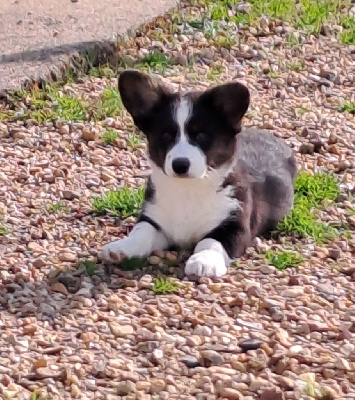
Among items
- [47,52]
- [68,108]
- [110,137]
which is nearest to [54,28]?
[47,52]

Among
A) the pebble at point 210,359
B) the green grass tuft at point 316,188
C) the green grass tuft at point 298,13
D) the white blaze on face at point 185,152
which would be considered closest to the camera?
the pebble at point 210,359

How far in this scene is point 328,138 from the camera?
7242mm

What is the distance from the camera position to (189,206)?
5.56 meters

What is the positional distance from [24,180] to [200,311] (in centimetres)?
212

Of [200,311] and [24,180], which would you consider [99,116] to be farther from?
[200,311]

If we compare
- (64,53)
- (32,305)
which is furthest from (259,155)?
(64,53)

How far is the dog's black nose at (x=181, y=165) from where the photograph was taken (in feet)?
17.0

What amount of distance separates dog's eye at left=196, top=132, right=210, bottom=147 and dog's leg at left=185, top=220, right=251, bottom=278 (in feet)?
1.55

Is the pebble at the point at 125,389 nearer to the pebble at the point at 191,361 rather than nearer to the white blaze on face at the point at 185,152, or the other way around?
the pebble at the point at 191,361

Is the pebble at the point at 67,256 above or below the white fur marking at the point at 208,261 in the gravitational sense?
below

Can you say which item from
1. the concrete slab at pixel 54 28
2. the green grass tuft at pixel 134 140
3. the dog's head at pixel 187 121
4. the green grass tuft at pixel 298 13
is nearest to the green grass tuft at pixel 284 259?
the dog's head at pixel 187 121

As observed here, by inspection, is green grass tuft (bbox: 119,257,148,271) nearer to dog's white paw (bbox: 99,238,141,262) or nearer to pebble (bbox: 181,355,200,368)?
dog's white paw (bbox: 99,238,141,262)

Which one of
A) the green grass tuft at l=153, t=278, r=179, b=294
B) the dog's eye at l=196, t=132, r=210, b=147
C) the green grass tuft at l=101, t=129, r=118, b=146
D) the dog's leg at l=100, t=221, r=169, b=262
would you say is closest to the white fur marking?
the green grass tuft at l=153, t=278, r=179, b=294

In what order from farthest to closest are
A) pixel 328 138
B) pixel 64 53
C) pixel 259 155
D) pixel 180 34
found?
pixel 180 34
pixel 64 53
pixel 328 138
pixel 259 155
